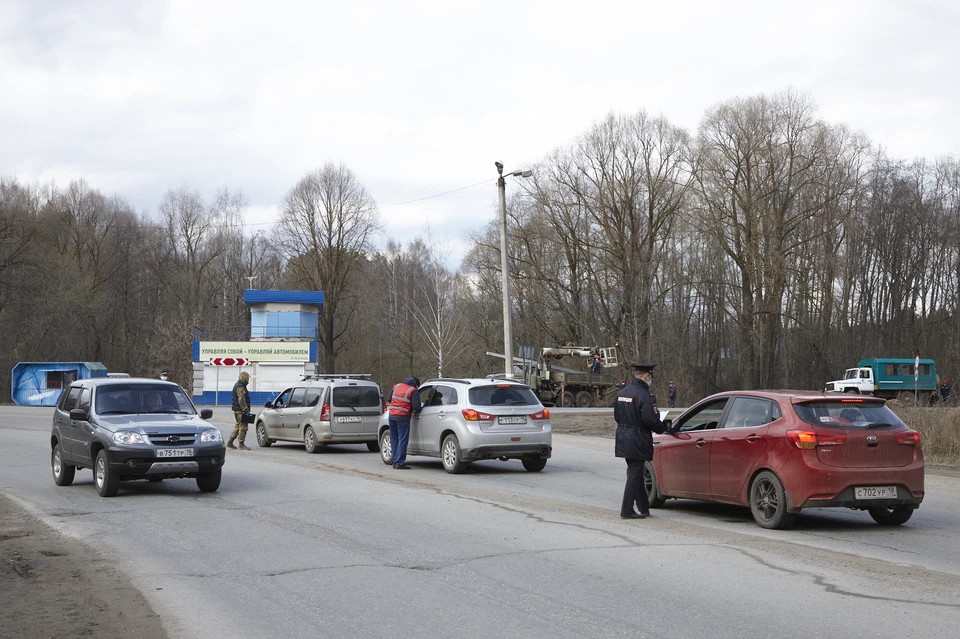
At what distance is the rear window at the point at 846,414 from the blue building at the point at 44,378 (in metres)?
52.0

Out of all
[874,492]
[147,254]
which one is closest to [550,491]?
[874,492]

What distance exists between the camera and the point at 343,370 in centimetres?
7531

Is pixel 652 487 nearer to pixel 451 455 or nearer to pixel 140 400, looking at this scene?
pixel 451 455

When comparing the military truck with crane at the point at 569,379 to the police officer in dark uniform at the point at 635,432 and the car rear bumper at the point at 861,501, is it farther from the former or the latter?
the car rear bumper at the point at 861,501

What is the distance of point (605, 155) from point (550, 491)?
47157 mm

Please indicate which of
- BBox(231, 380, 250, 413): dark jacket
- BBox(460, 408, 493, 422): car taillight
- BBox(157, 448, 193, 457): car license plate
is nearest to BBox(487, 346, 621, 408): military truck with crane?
BBox(231, 380, 250, 413): dark jacket

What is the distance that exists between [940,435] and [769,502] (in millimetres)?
10633

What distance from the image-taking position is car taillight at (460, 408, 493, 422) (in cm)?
1645

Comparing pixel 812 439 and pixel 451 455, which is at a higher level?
pixel 812 439

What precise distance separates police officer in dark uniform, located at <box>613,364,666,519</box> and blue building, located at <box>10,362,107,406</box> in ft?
165

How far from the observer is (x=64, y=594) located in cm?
746

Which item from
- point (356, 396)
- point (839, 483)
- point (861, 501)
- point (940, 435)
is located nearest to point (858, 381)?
point (940, 435)

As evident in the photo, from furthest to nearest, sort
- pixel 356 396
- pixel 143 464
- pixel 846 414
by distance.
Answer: pixel 356 396, pixel 143 464, pixel 846 414

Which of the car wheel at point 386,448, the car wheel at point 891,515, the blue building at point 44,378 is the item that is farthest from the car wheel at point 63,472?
the blue building at point 44,378
